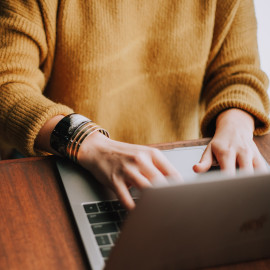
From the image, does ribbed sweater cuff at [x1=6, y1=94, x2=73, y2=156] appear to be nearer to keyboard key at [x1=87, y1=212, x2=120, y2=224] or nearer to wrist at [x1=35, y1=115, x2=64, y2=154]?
wrist at [x1=35, y1=115, x2=64, y2=154]

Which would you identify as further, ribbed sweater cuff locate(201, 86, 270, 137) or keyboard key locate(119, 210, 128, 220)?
ribbed sweater cuff locate(201, 86, 270, 137)

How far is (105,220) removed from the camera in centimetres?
46

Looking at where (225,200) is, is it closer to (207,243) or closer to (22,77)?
(207,243)

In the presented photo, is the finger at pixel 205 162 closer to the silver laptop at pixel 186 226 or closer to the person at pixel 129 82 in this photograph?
the person at pixel 129 82

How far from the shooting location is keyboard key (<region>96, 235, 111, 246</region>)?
1.40 ft

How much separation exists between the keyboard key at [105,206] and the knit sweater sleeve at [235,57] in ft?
1.43

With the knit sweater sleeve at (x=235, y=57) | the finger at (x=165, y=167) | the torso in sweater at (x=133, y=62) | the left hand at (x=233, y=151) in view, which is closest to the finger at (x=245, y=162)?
the left hand at (x=233, y=151)

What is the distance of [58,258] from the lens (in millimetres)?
417

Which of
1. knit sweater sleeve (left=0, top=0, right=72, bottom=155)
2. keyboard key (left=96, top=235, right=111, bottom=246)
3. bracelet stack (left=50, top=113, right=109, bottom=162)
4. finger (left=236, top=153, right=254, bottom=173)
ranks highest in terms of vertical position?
knit sweater sleeve (left=0, top=0, right=72, bottom=155)

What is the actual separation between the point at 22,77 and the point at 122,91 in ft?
0.99

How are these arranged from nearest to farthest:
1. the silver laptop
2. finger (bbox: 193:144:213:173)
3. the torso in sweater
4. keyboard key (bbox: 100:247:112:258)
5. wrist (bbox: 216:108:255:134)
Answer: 1. the silver laptop
2. keyboard key (bbox: 100:247:112:258)
3. finger (bbox: 193:144:213:173)
4. wrist (bbox: 216:108:255:134)
5. the torso in sweater

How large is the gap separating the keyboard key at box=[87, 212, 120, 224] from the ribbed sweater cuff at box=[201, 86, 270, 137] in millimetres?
377

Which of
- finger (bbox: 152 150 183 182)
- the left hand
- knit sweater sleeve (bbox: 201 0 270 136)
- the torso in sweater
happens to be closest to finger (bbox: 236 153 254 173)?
the left hand

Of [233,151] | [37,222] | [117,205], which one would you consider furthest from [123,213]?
[233,151]
